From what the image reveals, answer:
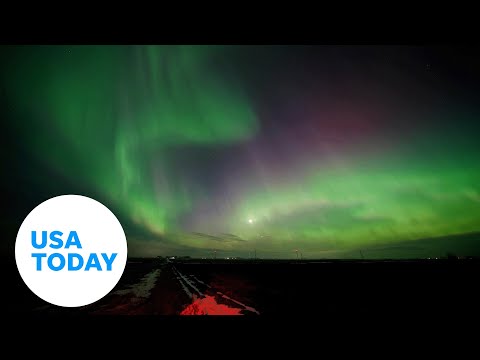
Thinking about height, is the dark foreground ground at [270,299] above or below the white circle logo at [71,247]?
below

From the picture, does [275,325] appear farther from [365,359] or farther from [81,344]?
[81,344]

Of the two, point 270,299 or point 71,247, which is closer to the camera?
point 71,247

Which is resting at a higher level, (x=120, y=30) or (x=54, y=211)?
(x=120, y=30)

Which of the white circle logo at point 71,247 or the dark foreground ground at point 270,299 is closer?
the white circle logo at point 71,247

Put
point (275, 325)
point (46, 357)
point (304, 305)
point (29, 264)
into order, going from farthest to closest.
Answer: point (304, 305), point (29, 264), point (275, 325), point (46, 357)

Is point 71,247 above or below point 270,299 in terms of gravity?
above

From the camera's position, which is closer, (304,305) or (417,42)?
(417,42)

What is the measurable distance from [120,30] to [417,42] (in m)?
3.39

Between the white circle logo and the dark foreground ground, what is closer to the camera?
the white circle logo

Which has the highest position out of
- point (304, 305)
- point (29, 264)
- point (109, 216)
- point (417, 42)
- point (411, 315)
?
point (417, 42)

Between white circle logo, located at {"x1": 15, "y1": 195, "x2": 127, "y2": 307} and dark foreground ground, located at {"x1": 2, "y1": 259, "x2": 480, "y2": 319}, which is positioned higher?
white circle logo, located at {"x1": 15, "y1": 195, "x2": 127, "y2": 307}

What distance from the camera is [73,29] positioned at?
8.53 ft

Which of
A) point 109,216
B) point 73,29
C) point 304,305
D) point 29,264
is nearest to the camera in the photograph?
point 73,29

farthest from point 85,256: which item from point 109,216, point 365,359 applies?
point 365,359
